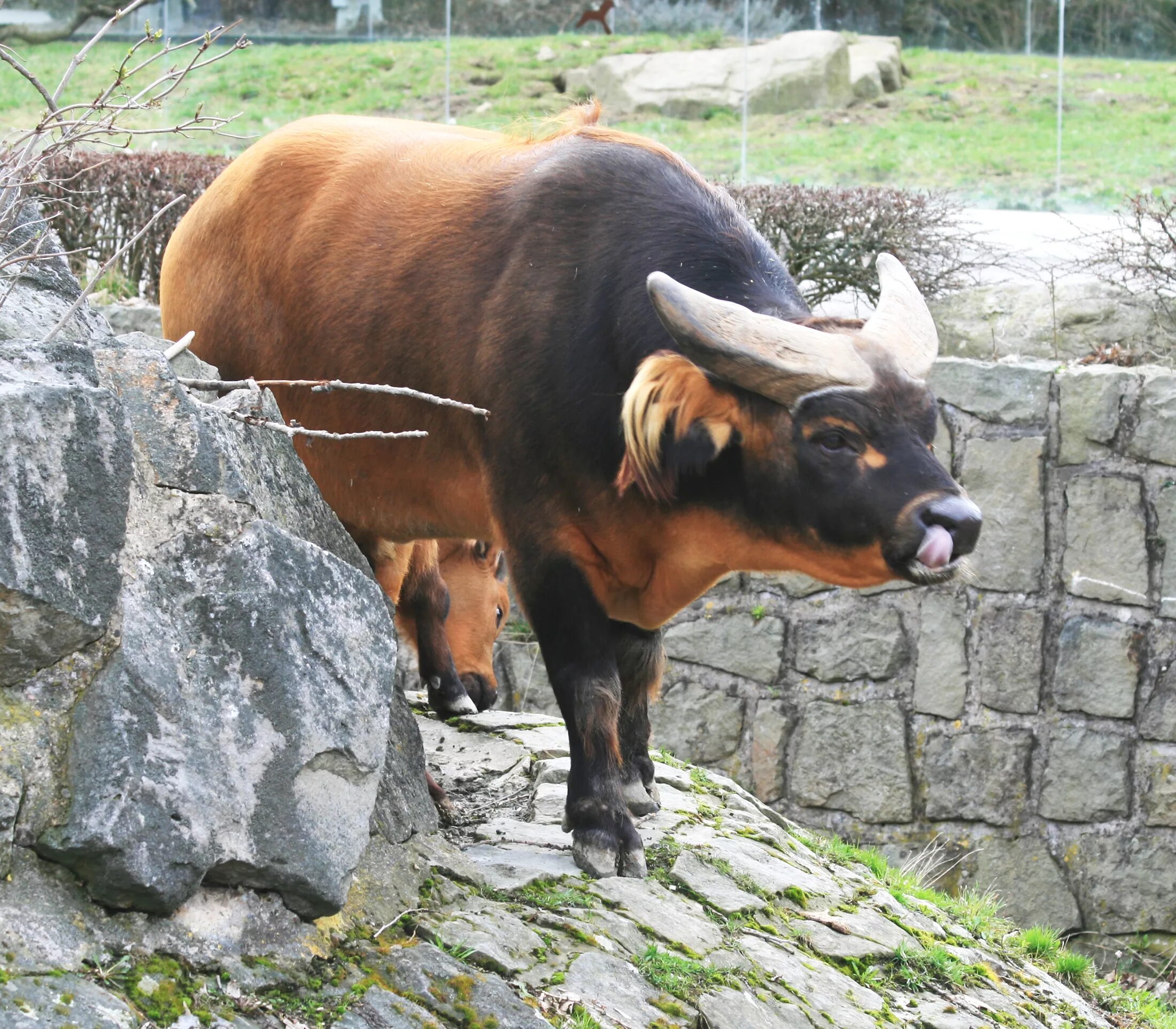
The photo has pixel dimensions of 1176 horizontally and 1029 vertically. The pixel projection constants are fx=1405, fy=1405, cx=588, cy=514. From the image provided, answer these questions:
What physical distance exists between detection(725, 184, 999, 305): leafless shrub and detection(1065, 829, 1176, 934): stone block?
326 cm

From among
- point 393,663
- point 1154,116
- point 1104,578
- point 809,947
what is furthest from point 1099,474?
point 1154,116

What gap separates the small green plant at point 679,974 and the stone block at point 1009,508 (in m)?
3.91

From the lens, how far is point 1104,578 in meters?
6.95

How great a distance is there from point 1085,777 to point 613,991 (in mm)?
4363

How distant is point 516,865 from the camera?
153 inches

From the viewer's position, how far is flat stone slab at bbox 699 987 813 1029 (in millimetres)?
3410

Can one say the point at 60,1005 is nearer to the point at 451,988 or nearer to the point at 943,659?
the point at 451,988

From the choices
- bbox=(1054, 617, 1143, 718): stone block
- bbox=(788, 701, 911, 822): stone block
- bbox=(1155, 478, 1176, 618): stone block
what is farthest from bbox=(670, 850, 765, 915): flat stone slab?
bbox=(1155, 478, 1176, 618): stone block

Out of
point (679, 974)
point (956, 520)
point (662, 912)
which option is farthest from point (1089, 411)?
point (679, 974)

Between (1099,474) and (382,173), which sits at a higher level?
(382,173)

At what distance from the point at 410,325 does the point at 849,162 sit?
1150 cm

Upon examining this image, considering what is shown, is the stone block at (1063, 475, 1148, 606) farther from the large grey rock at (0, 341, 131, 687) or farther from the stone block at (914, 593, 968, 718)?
the large grey rock at (0, 341, 131, 687)

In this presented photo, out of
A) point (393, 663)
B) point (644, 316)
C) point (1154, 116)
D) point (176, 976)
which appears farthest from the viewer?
point (1154, 116)

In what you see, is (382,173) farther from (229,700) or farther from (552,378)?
(229,700)
